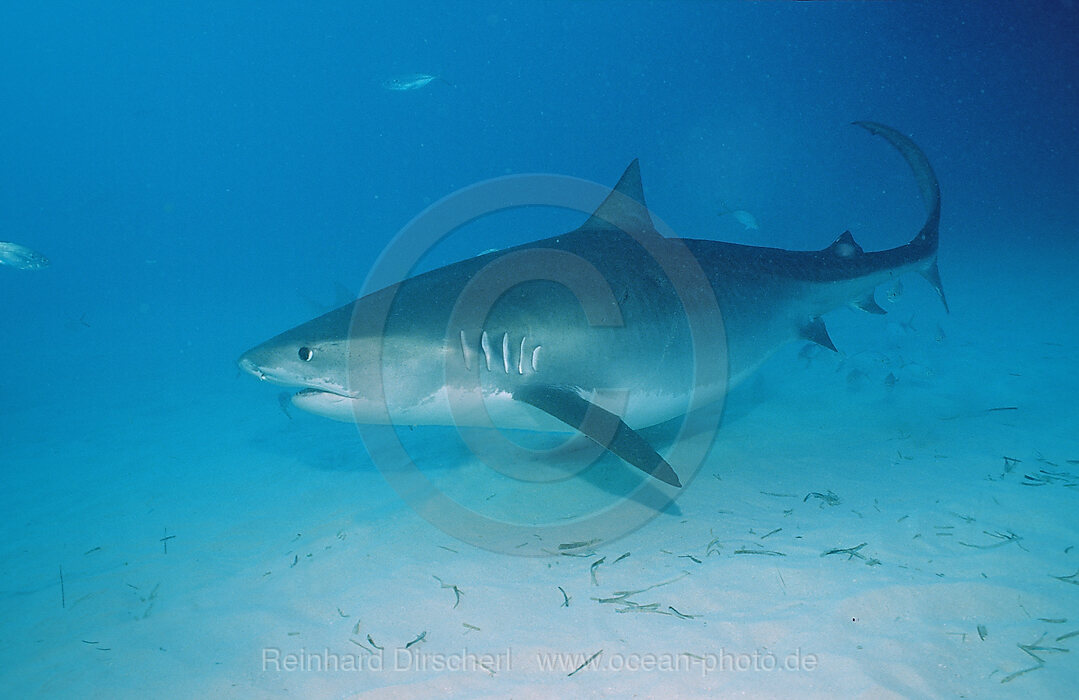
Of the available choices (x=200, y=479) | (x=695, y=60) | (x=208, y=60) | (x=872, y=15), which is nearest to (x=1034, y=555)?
(x=200, y=479)

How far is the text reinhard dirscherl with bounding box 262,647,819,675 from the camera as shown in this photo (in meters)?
2.38

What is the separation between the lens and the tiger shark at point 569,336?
3600mm

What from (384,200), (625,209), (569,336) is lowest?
(569,336)

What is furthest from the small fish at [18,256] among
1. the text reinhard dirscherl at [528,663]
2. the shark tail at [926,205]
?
the shark tail at [926,205]

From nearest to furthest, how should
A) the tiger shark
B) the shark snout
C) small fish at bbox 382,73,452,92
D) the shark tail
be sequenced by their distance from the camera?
the shark snout, the tiger shark, the shark tail, small fish at bbox 382,73,452,92

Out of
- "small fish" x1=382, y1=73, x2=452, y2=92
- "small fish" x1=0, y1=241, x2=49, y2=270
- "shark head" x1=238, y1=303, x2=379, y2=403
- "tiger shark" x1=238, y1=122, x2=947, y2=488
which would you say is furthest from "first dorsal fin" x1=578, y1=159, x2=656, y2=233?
"small fish" x1=382, y1=73, x2=452, y2=92

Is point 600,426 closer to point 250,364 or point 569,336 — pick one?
point 569,336

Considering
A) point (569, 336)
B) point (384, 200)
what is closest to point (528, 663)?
point (569, 336)

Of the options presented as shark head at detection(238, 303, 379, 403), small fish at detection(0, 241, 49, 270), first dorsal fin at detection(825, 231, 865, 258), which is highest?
small fish at detection(0, 241, 49, 270)

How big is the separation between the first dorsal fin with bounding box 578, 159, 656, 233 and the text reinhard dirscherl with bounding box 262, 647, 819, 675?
12.2ft

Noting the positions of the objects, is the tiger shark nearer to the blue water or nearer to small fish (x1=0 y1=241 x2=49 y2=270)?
the blue water

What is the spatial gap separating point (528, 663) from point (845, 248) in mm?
5848

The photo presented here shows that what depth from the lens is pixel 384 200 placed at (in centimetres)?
13175

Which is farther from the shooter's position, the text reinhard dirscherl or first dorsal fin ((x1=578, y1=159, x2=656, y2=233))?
first dorsal fin ((x1=578, y1=159, x2=656, y2=233))
